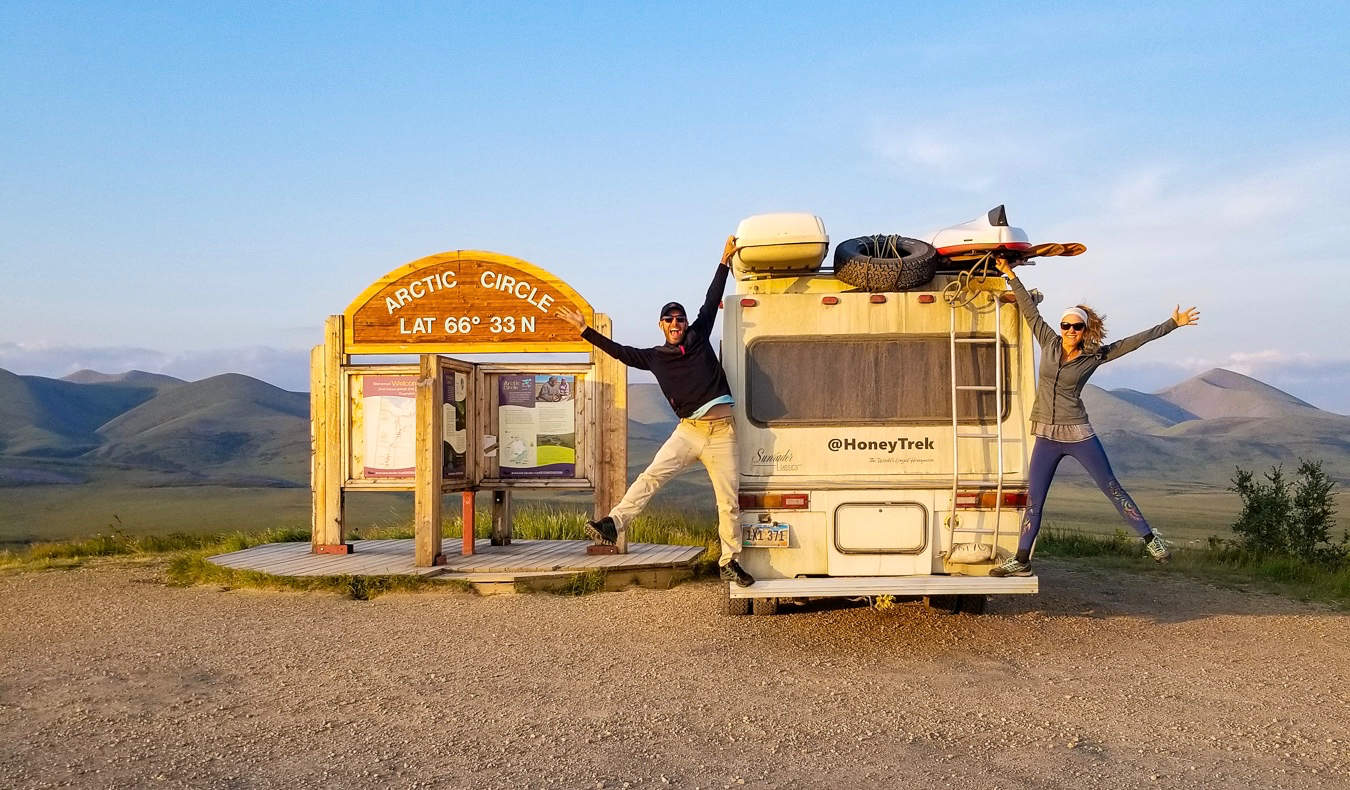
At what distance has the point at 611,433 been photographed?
1237cm

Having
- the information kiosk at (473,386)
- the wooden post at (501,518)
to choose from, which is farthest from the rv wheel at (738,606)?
the wooden post at (501,518)

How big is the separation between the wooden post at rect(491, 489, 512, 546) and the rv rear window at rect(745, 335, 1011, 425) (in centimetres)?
579

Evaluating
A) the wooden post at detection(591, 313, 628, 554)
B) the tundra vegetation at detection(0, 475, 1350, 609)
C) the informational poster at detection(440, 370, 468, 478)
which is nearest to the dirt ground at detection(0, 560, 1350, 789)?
the tundra vegetation at detection(0, 475, 1350, 609)

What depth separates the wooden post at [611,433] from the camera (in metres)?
12.3

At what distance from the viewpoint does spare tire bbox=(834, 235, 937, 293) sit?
8.28m

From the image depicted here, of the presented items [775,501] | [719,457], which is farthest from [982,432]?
[719,457]

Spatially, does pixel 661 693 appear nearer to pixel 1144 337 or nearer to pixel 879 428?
pixel 879 428

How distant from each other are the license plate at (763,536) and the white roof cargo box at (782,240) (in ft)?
6.82

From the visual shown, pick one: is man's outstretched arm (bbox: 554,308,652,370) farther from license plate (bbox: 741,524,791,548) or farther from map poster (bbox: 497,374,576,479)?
map poster (bbox: 497,374,576,479)

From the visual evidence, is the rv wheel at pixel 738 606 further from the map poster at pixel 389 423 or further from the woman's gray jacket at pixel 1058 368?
the map poster at pixel 389 423

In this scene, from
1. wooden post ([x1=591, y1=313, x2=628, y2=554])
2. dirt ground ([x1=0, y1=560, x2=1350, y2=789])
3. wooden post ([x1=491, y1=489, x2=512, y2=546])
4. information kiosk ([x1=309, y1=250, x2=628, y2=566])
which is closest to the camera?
dirt ground ([x1=0, y1=560, x2=1350, y2=789])

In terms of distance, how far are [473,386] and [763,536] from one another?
5427 millimetres

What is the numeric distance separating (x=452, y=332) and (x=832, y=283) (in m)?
5.64

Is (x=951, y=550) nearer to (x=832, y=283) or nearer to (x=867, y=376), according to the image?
(x=867, y=376)
